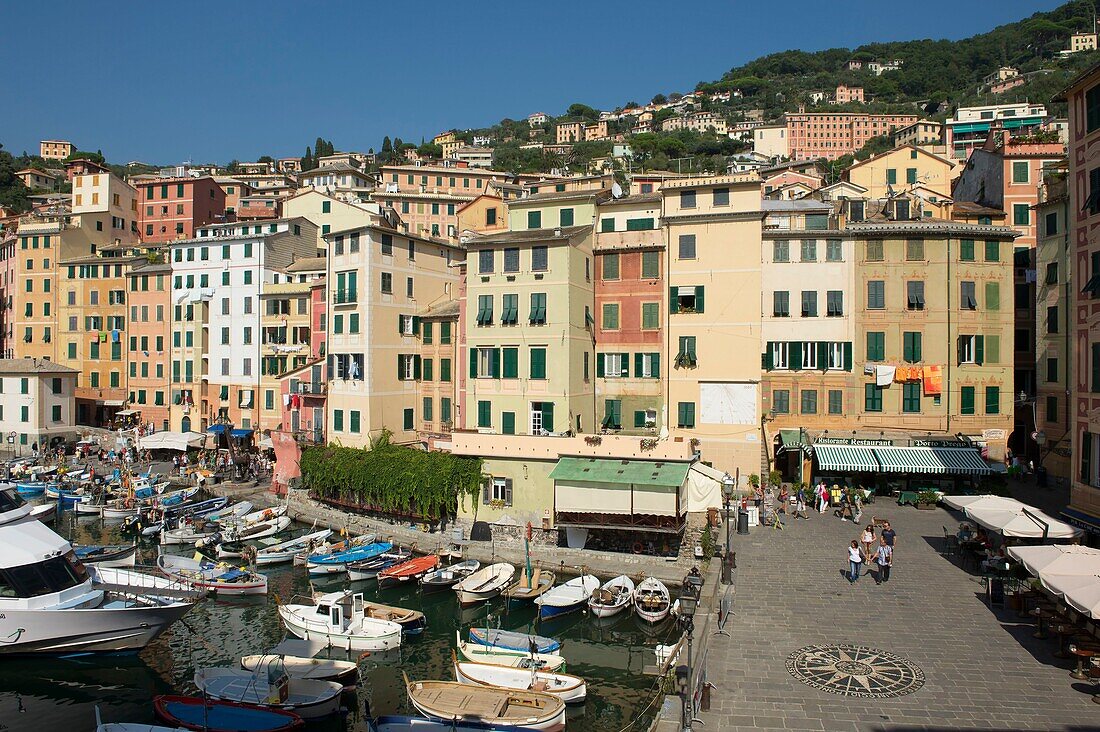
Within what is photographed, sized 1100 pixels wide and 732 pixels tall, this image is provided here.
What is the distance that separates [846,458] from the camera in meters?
37.7

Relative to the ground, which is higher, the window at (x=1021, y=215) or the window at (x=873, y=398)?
the window at (x=1021, y=215)

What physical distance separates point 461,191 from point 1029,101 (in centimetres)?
9500

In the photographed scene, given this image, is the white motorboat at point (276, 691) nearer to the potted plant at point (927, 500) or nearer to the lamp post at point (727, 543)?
the lamp post at point (727, 543)

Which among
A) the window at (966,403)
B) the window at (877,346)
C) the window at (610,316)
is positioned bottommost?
the window at (966,403)

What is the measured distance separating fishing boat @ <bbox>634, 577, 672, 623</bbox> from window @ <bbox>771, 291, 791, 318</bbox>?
1888 centimetres

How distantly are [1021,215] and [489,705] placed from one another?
45.1 metres

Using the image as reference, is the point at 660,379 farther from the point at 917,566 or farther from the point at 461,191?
the point at 461,191

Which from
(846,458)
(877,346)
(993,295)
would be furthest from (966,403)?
(846,458)

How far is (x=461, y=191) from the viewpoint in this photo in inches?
4080

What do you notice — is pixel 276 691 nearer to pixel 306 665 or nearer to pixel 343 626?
pixel 306 665

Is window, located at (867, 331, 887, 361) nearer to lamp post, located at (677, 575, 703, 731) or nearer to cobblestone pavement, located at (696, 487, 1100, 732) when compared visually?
cobblestone pavement, located at (696, 487, 1100, 732)

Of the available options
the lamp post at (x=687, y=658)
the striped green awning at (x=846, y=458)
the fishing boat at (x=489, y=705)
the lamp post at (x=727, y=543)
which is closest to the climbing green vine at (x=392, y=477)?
the lamp post at (x=727, y=543)

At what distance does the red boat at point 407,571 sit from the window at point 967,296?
3152 cm

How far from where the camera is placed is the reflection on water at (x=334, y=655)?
22.5 meters
